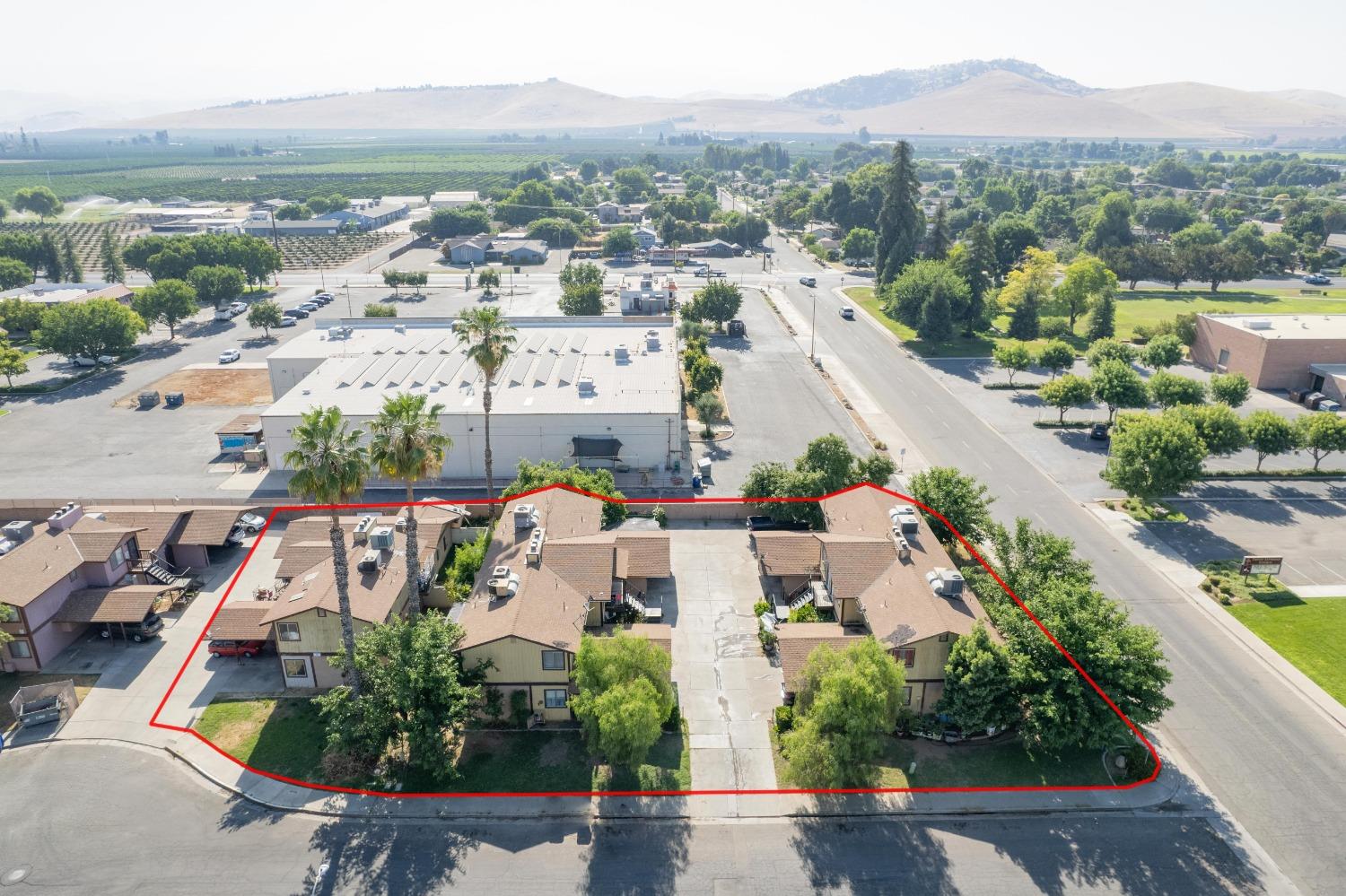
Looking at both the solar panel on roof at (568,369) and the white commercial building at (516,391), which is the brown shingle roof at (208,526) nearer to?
the white commercial building at (516,391)

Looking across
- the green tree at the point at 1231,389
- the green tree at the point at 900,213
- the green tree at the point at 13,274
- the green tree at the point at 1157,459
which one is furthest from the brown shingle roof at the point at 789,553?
the green tree at the point at 13,274

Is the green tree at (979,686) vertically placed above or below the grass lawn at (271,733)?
above

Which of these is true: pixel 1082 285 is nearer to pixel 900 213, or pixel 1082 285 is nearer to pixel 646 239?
pixel 900 213

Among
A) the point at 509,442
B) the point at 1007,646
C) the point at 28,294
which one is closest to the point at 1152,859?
the point at 1007,646

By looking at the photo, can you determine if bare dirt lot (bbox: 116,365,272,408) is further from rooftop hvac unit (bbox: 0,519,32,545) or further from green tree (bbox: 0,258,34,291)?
green tree (bbox: 0,258,34,291)

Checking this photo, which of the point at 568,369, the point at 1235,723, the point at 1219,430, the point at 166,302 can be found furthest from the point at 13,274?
the point at 1235,723

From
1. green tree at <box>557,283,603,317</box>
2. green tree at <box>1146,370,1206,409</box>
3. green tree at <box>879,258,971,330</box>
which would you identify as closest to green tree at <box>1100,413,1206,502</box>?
green tree at <box>1146,370,1206,409</box>
